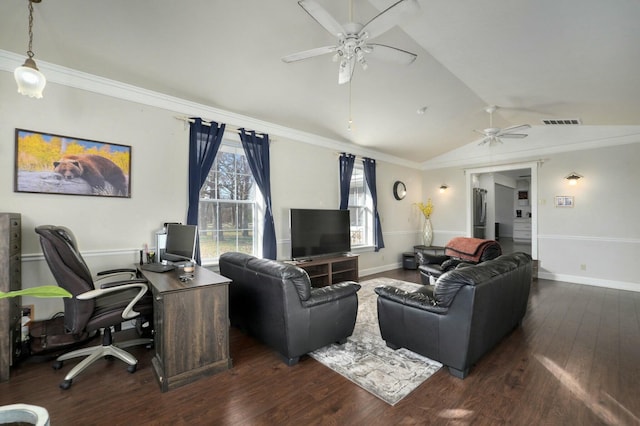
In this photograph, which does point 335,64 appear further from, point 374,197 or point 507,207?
point 507,207

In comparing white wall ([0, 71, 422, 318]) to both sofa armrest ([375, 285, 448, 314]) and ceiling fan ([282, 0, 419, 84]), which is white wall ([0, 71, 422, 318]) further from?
sofa armrest ([375, 285, 448, 314])

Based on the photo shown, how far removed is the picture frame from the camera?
18.2ft

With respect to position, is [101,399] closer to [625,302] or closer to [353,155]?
[353,155]

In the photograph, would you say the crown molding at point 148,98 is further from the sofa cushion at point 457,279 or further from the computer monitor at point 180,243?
the sofa cushion at point 457,279

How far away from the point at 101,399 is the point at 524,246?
37.5 ft

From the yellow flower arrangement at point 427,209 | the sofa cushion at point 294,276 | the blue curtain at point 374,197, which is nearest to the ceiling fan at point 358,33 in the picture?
the sofa cushion at point 294,276

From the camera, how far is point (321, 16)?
197 cm

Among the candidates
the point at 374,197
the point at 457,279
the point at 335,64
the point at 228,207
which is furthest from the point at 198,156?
the point at 374,197

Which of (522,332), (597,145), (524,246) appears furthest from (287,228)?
(524,246)

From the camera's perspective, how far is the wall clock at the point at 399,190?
22.8 feet

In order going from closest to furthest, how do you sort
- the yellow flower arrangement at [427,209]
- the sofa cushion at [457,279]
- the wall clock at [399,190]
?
the sofa cushion at [457,279] < the wall clock at [399,190] < the yellow flower arrangement at [427,209]

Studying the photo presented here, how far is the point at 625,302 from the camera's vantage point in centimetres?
431

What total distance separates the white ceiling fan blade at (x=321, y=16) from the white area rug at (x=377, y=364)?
274cm

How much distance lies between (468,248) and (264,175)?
3.56 m
